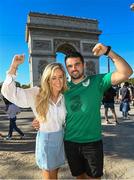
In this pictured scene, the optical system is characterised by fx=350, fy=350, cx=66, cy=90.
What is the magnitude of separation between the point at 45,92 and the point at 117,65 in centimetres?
72

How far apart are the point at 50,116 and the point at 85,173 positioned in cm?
68

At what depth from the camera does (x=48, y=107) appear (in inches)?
128

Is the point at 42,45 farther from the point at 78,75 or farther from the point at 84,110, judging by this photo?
the point at 84,110

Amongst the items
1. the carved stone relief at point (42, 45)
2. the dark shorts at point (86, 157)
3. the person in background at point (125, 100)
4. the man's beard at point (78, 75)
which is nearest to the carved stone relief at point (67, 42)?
the carved stone relief at point (42, 45)

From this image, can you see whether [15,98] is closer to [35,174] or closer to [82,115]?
[82,115]

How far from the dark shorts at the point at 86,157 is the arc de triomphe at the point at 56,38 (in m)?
36.0

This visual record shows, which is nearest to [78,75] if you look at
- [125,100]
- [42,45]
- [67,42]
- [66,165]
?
[66,165]

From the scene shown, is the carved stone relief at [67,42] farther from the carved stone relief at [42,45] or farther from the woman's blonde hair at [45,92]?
the woman's blonde hair at [45,92]

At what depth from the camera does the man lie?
10.6ft

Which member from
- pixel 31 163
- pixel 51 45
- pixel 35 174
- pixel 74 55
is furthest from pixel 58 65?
pixel 51 45

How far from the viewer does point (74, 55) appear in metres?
3.43

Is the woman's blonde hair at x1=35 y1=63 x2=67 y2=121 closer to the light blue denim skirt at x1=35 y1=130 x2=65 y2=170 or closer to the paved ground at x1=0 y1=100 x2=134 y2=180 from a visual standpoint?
the light blue denim skirt at x1=35 y1=130 x2=65 y2=170

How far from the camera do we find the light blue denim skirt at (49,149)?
323 centimetres

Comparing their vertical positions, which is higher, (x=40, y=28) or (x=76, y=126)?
(x=40, y=28)
